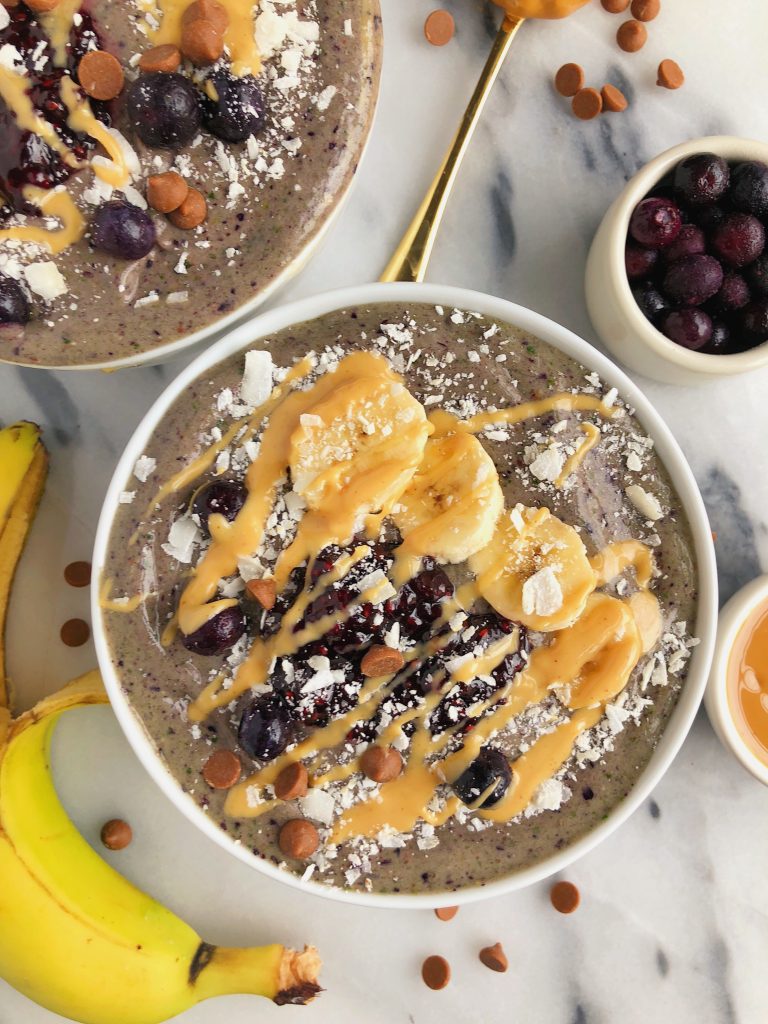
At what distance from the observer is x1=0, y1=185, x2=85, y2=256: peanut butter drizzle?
1.73 meters

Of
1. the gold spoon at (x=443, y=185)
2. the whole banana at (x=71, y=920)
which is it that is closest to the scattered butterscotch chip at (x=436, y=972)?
the whole banana at (x=71, y=920)

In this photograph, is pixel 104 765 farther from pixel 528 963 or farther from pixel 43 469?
pixel 528 963

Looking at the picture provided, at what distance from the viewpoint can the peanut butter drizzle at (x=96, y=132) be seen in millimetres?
1703

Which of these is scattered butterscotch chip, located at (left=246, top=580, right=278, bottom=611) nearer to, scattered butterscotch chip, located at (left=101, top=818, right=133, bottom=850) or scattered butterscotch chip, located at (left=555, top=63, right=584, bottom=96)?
scattered butterscotch chip, located at (left=101, top=818, right=133, bottom=850)

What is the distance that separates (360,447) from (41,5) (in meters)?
1.00

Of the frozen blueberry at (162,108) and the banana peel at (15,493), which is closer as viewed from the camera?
the frozen blueberry at (162,108)

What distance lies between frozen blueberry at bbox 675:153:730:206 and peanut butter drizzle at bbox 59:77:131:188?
1.22m

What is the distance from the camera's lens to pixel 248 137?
177 centimetres

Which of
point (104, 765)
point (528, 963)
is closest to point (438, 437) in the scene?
point (104, 765)

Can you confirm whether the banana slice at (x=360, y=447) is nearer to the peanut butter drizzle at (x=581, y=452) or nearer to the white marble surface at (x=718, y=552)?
the peanut butter drizzle at (x=581, y=452)

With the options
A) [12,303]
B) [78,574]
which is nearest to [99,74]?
[12,303]

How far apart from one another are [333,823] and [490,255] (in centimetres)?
140

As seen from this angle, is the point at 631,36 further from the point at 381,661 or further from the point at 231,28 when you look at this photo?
the point at 381,661

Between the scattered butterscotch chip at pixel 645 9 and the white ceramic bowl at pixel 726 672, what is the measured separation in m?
1.42
